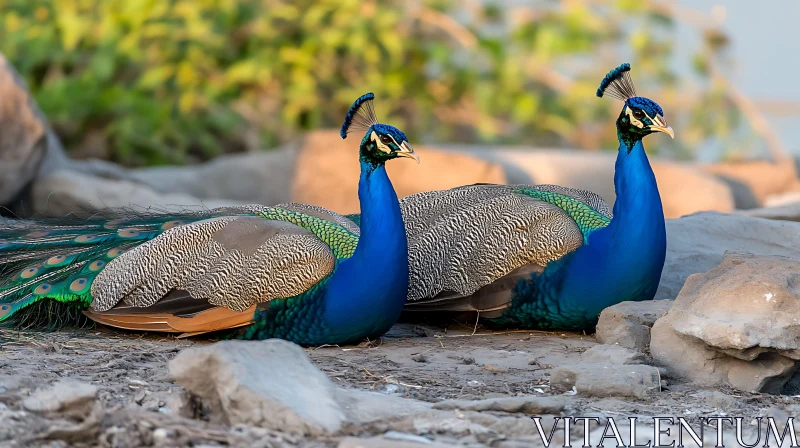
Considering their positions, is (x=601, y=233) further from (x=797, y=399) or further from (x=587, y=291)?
(x=797, y=399)

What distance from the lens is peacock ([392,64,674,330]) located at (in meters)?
4.88

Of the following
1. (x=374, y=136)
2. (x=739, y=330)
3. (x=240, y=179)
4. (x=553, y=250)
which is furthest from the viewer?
(x=240, y=179)

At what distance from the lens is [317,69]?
11.8 metres

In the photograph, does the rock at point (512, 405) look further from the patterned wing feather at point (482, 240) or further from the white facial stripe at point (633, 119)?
the white facial stripe at point (633, 119)

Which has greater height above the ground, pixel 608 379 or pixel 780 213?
pixel 780 213

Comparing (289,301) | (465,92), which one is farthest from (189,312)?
(465,92)

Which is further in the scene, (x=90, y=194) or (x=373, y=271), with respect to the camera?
(x=90, y=194)

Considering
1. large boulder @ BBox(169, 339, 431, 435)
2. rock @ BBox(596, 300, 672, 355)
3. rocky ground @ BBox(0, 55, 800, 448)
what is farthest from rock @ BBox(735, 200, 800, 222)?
large boulder @ BBox(169, 339, 431, 435)

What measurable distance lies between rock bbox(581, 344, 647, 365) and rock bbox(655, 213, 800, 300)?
4.35ft

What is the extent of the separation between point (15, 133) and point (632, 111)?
422 cm

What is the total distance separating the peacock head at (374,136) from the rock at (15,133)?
3370 mm

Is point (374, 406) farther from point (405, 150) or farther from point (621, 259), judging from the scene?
point (621, 259)

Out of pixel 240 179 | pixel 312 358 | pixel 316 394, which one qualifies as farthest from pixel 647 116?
pixel 240 179

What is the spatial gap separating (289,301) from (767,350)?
1858mm
